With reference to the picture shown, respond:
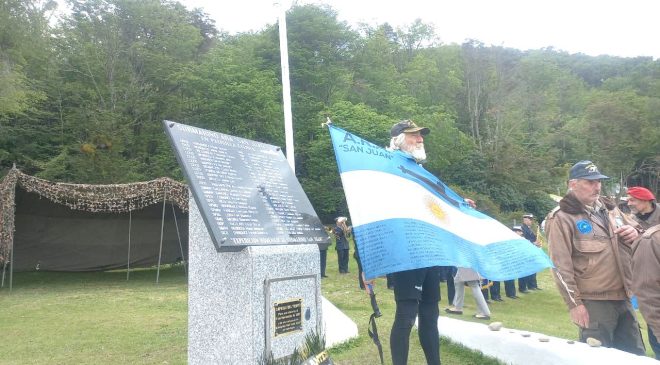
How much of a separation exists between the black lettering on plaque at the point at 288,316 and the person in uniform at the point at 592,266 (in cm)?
190

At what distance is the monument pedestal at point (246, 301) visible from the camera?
11.2 feet

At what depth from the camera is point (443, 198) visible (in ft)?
14.0

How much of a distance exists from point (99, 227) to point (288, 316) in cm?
1425

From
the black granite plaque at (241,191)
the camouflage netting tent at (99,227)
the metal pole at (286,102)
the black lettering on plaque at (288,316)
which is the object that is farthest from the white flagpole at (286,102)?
the camouflage netting tent at (99,227)

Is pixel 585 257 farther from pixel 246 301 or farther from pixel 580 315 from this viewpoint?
pixel 246 301

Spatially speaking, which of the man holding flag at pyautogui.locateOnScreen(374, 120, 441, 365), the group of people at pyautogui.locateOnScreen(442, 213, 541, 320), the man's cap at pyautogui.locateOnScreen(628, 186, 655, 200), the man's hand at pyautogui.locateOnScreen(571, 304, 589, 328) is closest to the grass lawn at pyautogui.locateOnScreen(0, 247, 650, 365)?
the group of people at pyautogui.locateOnScreen(442, 213, 541, 320)

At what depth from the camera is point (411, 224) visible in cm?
370

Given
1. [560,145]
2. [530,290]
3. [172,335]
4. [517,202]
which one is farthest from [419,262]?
[560,145]

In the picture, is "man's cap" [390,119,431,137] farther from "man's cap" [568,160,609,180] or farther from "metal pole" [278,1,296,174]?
"metal pole" [278,1,296,174]

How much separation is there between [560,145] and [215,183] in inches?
Result: 2017

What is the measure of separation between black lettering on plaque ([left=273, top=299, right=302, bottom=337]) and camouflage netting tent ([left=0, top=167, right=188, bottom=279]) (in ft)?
36.5

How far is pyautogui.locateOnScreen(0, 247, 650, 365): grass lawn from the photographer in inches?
220

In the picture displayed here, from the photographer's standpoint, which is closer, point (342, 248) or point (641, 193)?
point (641, 193)

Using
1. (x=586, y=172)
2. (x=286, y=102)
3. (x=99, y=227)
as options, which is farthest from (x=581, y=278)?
(x=99, y=227)
